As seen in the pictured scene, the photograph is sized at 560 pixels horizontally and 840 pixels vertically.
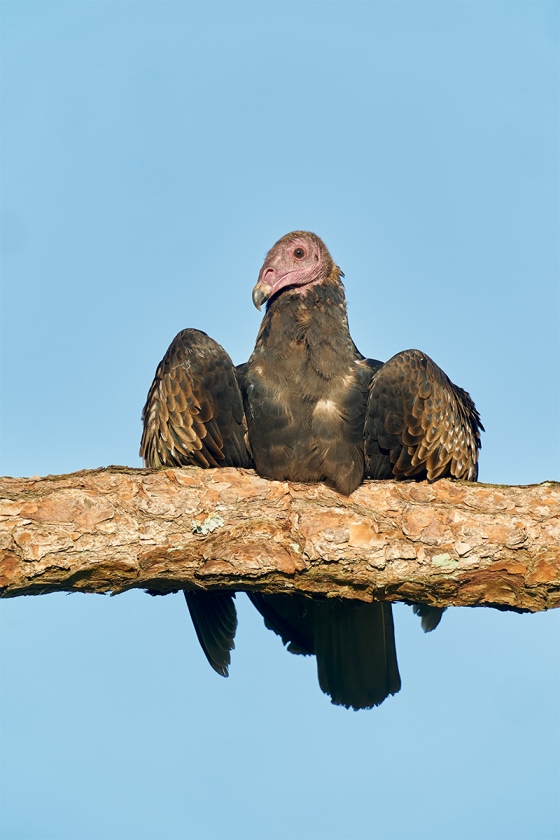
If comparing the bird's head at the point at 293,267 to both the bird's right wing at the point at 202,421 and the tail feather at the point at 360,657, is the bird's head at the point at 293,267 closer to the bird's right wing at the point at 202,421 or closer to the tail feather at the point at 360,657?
the bird's right wing at the point at 202,421

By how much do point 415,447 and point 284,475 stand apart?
693 millimetres

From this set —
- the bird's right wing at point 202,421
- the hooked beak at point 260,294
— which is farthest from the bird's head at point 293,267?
the bird's right wing at point 202,421

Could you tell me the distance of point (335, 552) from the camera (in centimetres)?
461

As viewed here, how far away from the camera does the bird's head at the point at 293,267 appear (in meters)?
5.57

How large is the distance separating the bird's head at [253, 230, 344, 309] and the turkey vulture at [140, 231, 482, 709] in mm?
17

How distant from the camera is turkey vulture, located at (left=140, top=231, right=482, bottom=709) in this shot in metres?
5.12

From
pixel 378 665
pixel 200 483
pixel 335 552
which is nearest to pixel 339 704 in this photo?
pixel 378 665

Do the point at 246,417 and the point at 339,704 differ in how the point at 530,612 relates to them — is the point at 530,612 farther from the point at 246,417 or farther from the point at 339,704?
the point at 246,417

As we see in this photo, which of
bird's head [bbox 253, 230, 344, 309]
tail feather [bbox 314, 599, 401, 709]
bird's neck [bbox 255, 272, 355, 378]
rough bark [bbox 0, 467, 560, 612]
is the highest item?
bird's head [bbox 253, 230, 344, 309]

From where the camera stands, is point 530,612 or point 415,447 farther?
point 415,447

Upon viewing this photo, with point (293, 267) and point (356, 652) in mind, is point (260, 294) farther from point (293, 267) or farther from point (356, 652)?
point (356, 652)

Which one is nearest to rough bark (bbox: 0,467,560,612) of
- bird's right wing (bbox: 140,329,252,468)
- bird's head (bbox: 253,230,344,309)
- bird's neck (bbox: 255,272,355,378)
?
bird's right wing (bbox: 140,329,252,468)

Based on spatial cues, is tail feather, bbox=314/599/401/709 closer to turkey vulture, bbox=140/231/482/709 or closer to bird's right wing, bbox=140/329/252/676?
turkey vulture, bbox=140/231/482/709

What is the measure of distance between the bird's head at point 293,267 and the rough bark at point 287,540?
4.41 feet
